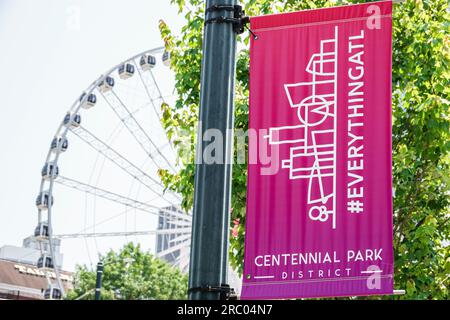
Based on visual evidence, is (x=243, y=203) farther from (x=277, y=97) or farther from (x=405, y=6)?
(x=277, y=97)

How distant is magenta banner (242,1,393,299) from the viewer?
6.61m

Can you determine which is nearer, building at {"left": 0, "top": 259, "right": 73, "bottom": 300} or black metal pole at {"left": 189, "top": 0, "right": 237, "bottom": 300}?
black metal pole at {"left": 189, "top": 0, "right": 237, "bottom": 300}

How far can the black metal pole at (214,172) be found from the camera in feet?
18.5

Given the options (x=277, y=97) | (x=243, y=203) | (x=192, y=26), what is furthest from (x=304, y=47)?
(x=192, y=26)

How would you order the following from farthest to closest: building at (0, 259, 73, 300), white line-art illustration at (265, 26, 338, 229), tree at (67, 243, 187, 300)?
building at (0, 259, 73, 300) → tree at (67, 243, 187, 300) → white line-art illustration at (265, 26, 338, 229)

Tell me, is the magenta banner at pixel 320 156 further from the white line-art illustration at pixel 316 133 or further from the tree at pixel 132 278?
the tree at pixel 132 278

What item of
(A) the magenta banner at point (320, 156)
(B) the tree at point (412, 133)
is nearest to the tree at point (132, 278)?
(B) the tree at point (412, 133)

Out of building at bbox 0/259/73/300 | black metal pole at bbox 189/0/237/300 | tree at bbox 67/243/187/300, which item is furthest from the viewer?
building at bbox 0/259/73/300

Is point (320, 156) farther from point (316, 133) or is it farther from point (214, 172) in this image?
point (214, 172)

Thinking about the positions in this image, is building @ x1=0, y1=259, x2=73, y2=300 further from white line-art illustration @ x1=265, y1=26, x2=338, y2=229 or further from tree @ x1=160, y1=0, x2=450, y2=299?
white line-art illustration @ x1=265, y1=26, x2=338, y2=229

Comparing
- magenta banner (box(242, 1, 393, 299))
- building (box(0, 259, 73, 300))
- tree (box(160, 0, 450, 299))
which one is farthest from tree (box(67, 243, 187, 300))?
magenta banner (box(242, 1, 393, 299))

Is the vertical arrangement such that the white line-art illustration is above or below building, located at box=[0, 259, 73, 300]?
below

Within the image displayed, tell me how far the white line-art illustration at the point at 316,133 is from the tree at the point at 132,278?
49496mm
